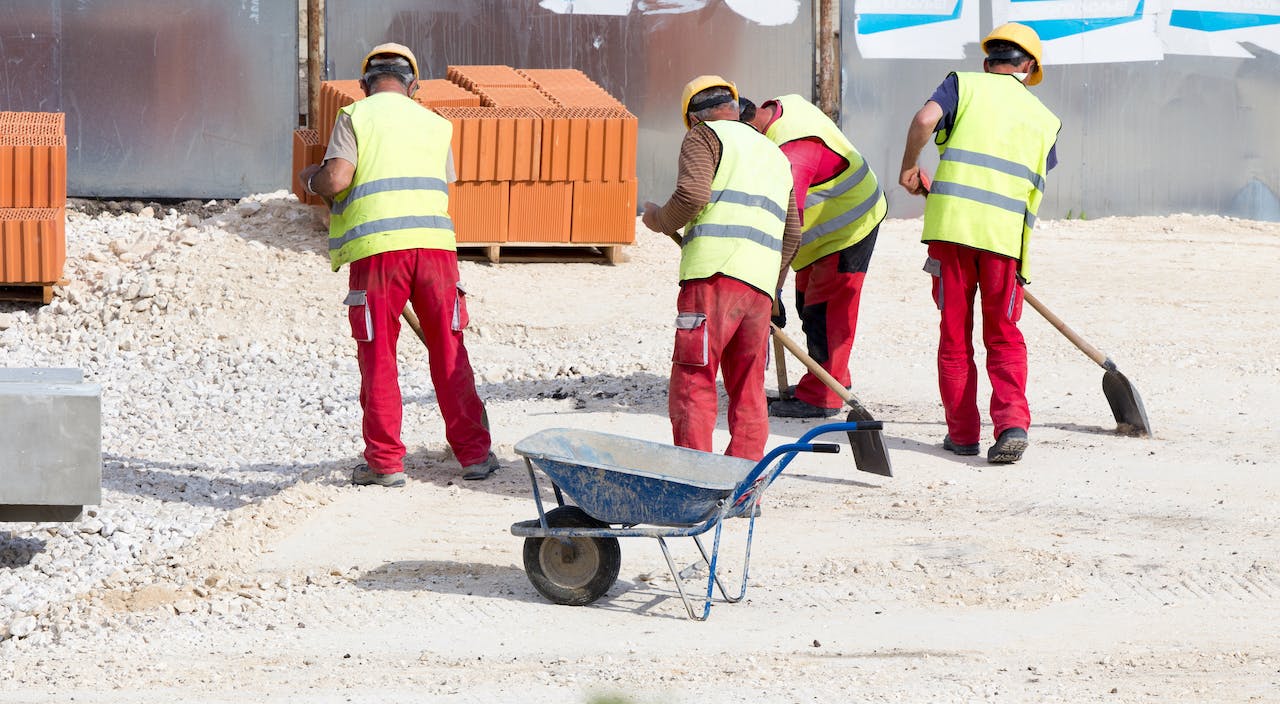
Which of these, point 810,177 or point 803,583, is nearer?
point 803,583

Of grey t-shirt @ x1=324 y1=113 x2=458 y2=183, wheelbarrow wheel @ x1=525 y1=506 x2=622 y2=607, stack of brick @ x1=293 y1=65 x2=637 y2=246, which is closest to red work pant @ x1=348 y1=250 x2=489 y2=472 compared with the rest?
grey t-shirt @ x1=324 y1=113 x2=458 y2=183

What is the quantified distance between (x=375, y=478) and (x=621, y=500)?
2.19 m

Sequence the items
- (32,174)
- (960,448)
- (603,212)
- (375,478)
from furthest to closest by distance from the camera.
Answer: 1. (603,212)
2. (32,174)
3. (960,448)
4. (375,478)

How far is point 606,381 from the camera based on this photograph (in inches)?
382

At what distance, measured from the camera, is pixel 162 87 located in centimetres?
1396

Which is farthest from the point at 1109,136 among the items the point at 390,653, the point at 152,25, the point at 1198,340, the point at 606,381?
the point at 390,653

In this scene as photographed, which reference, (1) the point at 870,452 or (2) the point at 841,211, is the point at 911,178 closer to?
(2) the point at 841,211

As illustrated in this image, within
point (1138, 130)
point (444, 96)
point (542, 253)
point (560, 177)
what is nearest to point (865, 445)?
point (560, 177)

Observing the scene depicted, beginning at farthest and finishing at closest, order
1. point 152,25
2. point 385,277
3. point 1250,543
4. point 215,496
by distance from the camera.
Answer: point 152,25
point 215,496
point 385,277
point 1250,543

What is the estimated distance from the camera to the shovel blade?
7324 millimetres

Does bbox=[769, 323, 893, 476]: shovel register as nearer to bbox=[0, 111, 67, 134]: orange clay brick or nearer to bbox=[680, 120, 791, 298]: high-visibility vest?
bbox=[680, 120, 791, 298]: high-visibility vest

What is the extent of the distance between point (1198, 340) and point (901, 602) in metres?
5.84

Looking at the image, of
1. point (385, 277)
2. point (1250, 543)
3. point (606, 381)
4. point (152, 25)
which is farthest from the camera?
point (152, 25)

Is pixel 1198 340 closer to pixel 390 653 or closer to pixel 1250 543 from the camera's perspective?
pixel 1250 543
